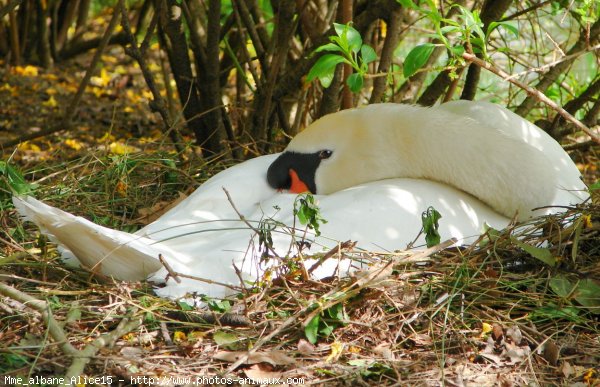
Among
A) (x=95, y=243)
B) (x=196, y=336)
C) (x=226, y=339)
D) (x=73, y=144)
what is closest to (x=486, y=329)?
(x=226, y=339)

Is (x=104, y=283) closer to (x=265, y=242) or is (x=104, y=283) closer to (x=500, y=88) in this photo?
(x=265, y=242)

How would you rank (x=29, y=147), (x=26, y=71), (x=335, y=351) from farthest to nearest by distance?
(x=26, y=71) → (x=29, y=147) → (x=335, y=351)

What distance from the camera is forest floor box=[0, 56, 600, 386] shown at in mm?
3682

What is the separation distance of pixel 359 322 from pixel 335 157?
1.48 metres

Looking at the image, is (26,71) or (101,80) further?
(101,80)

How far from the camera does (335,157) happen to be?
5242mm

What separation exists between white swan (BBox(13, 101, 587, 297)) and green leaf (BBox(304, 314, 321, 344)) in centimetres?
37

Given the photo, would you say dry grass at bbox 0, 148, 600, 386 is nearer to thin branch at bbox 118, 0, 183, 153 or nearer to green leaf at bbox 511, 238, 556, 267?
green leaf at bbox 511, 238, 556, 267

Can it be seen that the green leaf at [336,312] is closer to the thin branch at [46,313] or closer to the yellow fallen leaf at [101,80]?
the thin branch at [46,313]

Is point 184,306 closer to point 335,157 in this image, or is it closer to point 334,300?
point 334,300

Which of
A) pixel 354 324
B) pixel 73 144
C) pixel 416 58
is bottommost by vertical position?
pixel 73 144

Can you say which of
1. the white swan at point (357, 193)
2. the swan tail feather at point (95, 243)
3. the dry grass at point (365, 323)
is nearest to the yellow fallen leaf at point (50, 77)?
the white swan at point (357, 193)

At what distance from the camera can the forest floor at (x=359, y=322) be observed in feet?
12.1

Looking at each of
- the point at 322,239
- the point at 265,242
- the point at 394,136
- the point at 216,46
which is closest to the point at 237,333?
the point at 265,242
